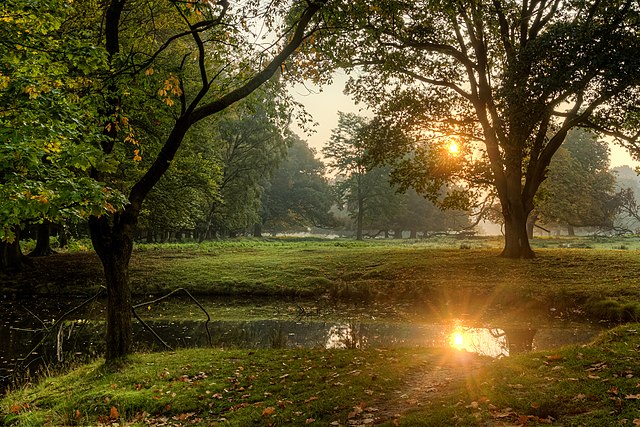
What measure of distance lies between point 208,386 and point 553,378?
5967 mm

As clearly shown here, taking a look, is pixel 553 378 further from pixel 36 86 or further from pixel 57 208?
pixel 36 86

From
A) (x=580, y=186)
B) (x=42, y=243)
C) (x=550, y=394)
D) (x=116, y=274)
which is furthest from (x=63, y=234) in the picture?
(x=580, y=186)

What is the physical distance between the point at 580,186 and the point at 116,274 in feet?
162

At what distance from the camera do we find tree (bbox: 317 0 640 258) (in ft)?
53.2

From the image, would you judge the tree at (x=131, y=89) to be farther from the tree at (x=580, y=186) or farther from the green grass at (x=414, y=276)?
the tree at (x=580, y=186)

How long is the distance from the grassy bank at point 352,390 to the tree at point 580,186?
34.0 metres

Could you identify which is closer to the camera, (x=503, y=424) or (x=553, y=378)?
(x=503, y=424)

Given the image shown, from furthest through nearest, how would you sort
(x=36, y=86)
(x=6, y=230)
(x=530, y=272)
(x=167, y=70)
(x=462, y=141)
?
(x=462, y=141), (x=530, y=272), (x=167, y=70), (x=36, y=86), (x=6, y=230)

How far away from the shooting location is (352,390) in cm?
721

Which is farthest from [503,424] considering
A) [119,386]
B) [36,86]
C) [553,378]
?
[36,86]

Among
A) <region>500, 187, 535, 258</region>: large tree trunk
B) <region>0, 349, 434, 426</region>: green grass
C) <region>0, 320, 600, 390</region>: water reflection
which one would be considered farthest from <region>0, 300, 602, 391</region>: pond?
<region>500, 187, 535, 258</region>: large tree trunk

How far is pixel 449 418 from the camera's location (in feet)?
18.4

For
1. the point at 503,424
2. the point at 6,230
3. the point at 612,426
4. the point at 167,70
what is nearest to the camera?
the point at 612,426

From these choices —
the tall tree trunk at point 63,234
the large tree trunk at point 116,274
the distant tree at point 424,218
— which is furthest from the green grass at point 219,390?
the distant tree at point 424,218
